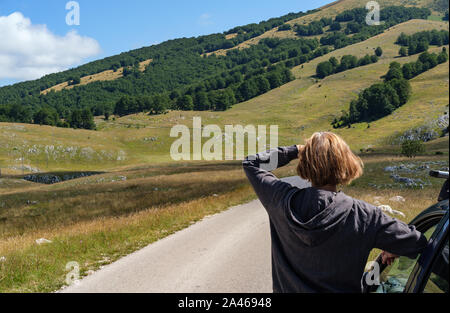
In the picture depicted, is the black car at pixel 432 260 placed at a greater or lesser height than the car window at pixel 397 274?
greater

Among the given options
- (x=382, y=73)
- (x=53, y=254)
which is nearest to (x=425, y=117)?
(x=382, y=73)

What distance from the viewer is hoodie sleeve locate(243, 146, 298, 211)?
3.04 m

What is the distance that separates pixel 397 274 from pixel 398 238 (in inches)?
24.6

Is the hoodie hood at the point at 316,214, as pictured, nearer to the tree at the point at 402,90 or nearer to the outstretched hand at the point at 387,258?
the outstretched hand at the point at 387,258

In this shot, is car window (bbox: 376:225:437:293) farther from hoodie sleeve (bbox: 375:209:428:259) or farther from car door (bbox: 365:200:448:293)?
hoodie sleeve (bbox: 375:209:428:259)

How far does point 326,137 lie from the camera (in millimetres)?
2809

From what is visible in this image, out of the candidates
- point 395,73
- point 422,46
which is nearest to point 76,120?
point 395,73

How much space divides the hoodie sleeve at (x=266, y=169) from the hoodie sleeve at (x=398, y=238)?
814mm

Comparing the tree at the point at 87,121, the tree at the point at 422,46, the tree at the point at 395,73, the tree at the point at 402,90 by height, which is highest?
the tree at the point at 422,46

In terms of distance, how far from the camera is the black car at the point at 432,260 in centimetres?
222

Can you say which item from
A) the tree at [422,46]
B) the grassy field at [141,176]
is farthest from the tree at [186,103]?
the tree at [422,46]

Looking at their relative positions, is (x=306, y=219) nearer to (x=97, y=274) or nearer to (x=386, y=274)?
(x=386, y=274)

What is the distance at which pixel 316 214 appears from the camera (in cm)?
267
